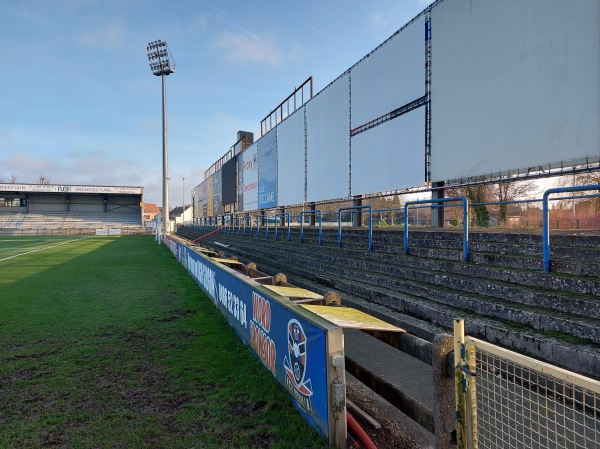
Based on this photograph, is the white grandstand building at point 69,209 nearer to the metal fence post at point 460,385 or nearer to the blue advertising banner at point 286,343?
the blue advertising banner at point 286,343

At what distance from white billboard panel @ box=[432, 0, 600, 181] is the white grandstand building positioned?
50040 millimetres

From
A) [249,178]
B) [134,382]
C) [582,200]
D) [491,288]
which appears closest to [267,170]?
[249,178]

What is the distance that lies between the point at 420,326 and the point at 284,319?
1.88m

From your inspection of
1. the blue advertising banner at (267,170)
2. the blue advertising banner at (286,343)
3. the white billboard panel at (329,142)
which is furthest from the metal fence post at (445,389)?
the blue advertising banner at (267,170)

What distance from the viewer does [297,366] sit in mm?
3119

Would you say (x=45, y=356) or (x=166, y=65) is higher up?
(x=166, y=65)

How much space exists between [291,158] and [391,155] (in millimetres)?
8463

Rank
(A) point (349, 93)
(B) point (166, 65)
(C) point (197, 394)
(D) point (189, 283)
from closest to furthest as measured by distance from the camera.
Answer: (C) point (197, 394)
(D) point (189, 283)
(A) point (349, 93)
(B) point (166, 65)

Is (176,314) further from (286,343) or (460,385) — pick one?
(460,385)

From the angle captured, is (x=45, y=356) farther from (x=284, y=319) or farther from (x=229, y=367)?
(x=284, y=319)

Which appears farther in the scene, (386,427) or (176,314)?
(176,314)

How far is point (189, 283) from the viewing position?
33.6ft

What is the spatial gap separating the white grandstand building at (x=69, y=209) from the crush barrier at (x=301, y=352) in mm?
51787

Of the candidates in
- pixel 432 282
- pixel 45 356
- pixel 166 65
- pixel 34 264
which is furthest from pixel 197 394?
pixel 166 65
